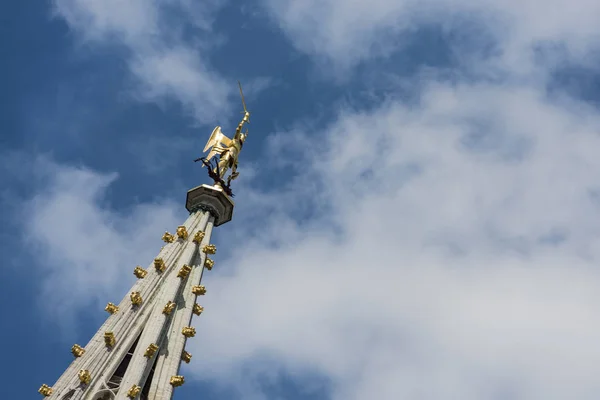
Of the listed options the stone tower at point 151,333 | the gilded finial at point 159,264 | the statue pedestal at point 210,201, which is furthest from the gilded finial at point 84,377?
the statue pedestal at point 210,201

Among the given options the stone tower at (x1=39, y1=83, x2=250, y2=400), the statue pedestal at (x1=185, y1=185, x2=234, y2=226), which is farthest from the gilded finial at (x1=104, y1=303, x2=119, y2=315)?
the statue pedestal at (x1=185, y1=185, x2=234, y2=226)

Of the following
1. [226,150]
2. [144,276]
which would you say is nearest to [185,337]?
[144,276]

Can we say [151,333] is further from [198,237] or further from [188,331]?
[198,237]

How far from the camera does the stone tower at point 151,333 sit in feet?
127

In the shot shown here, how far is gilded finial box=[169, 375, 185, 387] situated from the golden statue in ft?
63.7

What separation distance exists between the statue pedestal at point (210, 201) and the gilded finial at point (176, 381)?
16.7 metres

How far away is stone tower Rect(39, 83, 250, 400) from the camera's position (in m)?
38.7

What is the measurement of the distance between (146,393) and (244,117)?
2871 cm

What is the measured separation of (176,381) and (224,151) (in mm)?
23651

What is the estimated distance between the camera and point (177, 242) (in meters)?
51.7

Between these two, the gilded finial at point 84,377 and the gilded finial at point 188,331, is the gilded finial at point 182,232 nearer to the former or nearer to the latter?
the gilded finial at point 188,331

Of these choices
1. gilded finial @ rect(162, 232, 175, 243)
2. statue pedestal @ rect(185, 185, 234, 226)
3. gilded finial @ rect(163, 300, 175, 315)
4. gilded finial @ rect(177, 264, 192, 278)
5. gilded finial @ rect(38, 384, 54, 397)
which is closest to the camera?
gilded finial @ rect(38, 384, 54, 397)

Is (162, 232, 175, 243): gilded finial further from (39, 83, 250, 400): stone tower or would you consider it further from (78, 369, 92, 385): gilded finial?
(78, 369, 92, 385): gilded finial

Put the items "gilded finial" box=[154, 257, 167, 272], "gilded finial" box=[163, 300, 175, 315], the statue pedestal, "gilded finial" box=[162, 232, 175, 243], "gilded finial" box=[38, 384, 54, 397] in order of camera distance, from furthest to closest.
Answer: the statue pedestal → "gilded finial" box=[162, 232, 175, 243] → "gilded finial" box=[154, 257, 167, 272] → "gilded finial" box=[163, 300, 175, 315] → "gilded finial" box=[38, 384, 54, 397]
